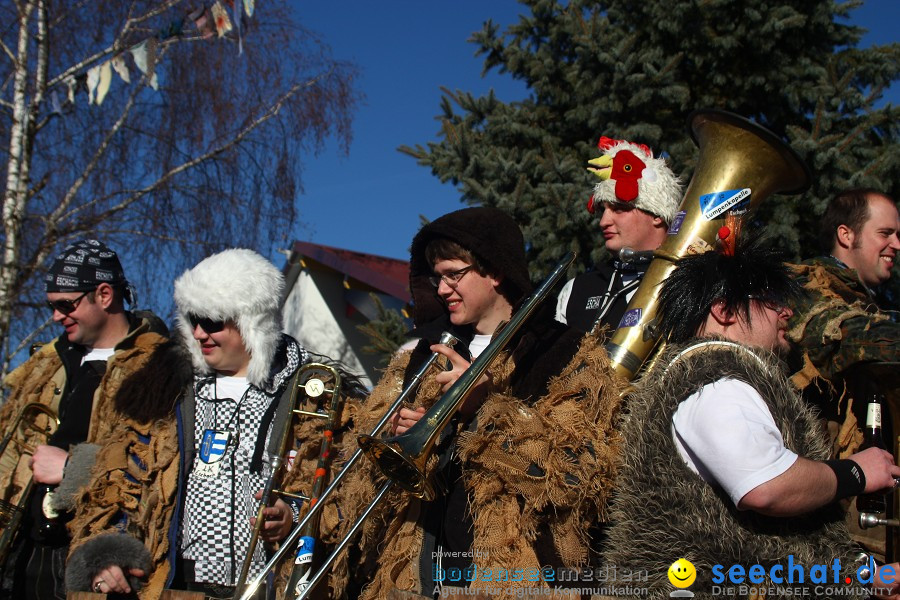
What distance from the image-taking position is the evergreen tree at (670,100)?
220 inches

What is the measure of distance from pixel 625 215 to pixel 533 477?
1744 mm

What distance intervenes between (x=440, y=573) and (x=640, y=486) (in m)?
0.77

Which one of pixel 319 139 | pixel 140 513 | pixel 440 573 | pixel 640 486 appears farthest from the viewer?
pixel 319 139

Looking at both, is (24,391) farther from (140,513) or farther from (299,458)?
(299,458)

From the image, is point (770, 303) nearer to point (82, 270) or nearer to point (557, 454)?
point (557, 454)

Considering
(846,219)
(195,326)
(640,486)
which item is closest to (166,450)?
(195,326)

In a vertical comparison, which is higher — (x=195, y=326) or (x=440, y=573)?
(x=195, y=326)

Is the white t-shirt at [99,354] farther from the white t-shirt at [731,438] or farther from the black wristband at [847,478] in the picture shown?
the black wristband at [847,478]

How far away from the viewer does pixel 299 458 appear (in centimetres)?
343

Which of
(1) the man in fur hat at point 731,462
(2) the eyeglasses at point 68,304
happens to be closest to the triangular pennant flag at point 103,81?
(2) the eyeglasses at point 68,304

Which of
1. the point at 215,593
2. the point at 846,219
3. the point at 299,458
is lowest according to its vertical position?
the point at 215,593

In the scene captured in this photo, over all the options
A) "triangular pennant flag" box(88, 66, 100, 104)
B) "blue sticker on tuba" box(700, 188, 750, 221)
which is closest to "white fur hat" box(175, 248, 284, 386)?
"blue sticker on tuba" box(700, 188, 750, 221)

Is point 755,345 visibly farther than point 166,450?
No

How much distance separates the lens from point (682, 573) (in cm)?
226
